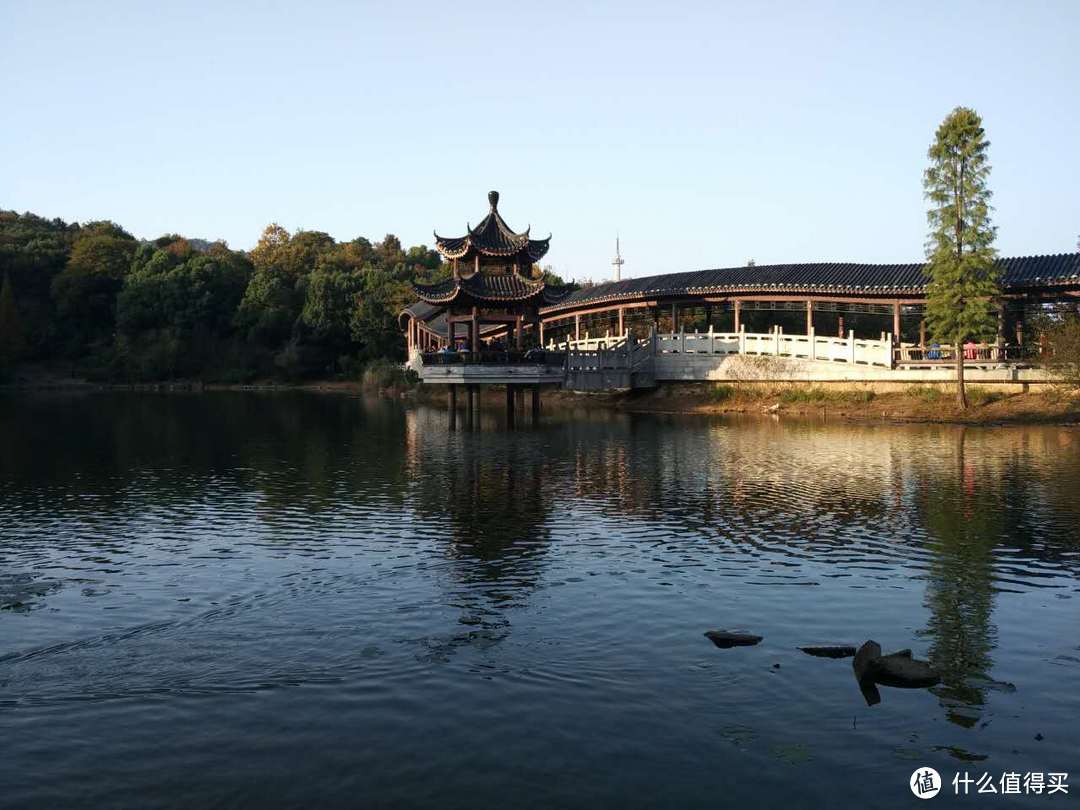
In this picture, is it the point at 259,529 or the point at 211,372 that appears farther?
the point at 211,372

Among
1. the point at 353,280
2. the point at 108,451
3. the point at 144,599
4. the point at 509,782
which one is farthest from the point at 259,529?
the point at 353,280

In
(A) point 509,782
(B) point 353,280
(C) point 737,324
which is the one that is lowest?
(A) point 509,782

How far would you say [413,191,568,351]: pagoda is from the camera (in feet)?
151

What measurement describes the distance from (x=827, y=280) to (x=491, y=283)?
17675mm

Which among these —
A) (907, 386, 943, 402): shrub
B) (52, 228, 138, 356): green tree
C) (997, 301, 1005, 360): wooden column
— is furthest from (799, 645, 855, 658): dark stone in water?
(52, 228, 138, 356): green tree

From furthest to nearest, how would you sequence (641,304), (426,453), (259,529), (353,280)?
(353,280) < (641,304) < (426,453) < (259,529)

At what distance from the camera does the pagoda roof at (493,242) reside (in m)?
47.0

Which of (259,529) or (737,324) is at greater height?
(737,324)

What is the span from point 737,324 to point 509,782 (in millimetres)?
45749

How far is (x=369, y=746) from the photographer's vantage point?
31.2ft

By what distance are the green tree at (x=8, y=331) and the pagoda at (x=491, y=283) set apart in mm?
62824

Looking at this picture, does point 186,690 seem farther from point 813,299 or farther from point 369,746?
point 813,299

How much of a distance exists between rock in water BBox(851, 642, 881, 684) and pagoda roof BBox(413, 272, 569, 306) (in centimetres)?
3566

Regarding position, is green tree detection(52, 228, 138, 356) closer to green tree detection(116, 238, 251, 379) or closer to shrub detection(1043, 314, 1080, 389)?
green tree detection(116, 238, 251, 379)
